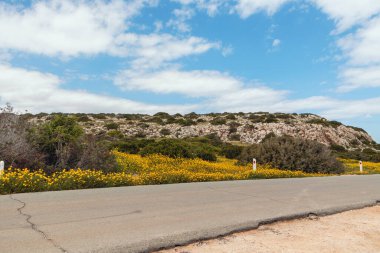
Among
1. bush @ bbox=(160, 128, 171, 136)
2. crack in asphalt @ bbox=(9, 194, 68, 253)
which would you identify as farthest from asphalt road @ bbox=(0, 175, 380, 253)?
bush @ bbox=(160, 128, 171, 136)

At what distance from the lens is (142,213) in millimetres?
7816

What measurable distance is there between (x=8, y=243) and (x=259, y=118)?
54.9 metres

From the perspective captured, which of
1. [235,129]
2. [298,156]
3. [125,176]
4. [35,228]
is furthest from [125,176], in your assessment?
[235,129]

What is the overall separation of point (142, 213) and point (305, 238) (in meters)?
3.38

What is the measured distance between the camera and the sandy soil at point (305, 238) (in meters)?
5.84

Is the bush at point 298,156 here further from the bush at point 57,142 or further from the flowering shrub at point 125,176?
Answer: the bush at point 57,142

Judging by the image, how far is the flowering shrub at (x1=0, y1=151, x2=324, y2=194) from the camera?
10562mm

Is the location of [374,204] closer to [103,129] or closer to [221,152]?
[221,152]

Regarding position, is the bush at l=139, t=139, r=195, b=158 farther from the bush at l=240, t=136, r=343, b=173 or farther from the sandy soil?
the sandy soil

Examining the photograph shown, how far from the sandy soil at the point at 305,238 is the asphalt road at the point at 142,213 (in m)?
0.30

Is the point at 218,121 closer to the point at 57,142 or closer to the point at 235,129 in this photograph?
the point at 235,129

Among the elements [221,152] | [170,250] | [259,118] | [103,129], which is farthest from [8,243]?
[259,118]

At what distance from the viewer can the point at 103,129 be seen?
152ft

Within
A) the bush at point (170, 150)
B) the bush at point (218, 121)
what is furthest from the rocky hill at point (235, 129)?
the bush at point (170, 150)
